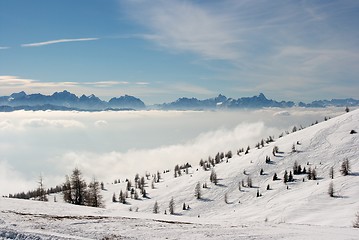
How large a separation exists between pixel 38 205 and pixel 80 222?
45.8 ft

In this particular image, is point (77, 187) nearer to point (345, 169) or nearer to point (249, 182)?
point (249, 182)

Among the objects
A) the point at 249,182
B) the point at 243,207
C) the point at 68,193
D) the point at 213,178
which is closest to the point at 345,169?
the point at 243,207

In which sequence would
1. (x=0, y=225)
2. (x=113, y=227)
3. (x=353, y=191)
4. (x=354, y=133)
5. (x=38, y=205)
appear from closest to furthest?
(x=0, y=225) → (x=113, y=227) → (x=38, y=205) → (x=353, y=191) → (x=354, y=133)

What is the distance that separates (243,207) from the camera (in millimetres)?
119562

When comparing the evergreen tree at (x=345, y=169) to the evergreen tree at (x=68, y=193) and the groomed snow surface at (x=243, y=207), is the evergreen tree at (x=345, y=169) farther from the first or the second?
the evergreen tree at (x=68, y=193)

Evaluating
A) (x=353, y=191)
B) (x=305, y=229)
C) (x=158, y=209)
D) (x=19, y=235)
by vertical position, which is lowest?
(x=158, y=209)

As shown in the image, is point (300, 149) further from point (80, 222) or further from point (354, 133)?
point (80, 222)

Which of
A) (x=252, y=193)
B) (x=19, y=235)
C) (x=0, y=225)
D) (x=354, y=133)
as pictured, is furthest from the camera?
(x=354, y=133)

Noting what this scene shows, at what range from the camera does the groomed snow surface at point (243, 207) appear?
99.0ft

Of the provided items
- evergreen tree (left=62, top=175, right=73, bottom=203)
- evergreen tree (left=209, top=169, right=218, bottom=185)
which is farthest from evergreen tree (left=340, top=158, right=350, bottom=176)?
evergreen tree (left=62, top=175, right=73, bottom=203)

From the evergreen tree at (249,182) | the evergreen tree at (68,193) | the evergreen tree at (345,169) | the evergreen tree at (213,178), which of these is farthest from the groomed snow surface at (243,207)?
the evergreen tree at (68,193)

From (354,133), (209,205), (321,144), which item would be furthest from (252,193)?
(354,133)

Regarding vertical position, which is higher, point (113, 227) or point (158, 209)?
point (113, 227)

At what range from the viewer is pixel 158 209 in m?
138
